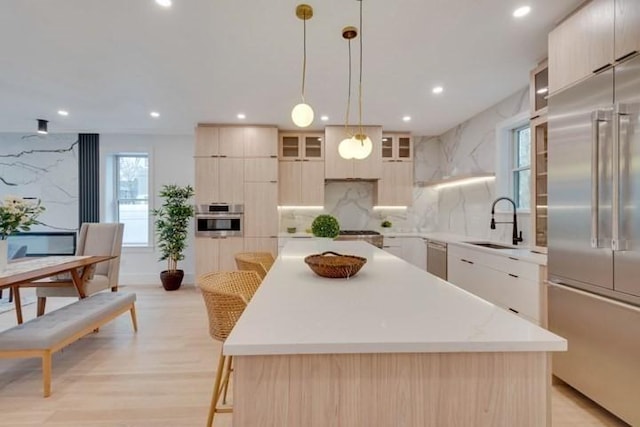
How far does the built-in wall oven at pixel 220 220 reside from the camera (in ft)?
16.2

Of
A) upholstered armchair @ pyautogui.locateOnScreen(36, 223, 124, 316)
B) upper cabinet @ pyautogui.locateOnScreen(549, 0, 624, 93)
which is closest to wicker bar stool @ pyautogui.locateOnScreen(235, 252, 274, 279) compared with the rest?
upholstered armchair @ pyautogui.locateOnScreen(36, 223, 124, 316)

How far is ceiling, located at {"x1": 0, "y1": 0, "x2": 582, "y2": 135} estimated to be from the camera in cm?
218

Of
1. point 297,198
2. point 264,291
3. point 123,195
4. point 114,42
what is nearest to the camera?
point 264,291

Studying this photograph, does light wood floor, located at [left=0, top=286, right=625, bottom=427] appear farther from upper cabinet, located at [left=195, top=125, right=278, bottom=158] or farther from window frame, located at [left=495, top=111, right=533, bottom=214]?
upper cabinet, located at [left=195, top=125, right=278, bottom=158]

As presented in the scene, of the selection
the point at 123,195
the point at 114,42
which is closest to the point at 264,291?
the point at 114,42

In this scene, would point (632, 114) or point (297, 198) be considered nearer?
point (632, 114)

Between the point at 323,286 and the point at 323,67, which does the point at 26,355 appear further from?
the point at 323,67

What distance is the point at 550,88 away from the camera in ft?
7.49

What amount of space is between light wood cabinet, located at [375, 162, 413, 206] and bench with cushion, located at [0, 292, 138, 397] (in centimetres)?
403

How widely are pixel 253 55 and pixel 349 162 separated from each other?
106 inches

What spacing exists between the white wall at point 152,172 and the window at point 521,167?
16.3 feet

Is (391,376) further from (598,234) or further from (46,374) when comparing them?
(46,374)

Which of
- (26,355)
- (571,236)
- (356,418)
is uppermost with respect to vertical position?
(571,236)

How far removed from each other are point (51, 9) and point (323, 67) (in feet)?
6.77
